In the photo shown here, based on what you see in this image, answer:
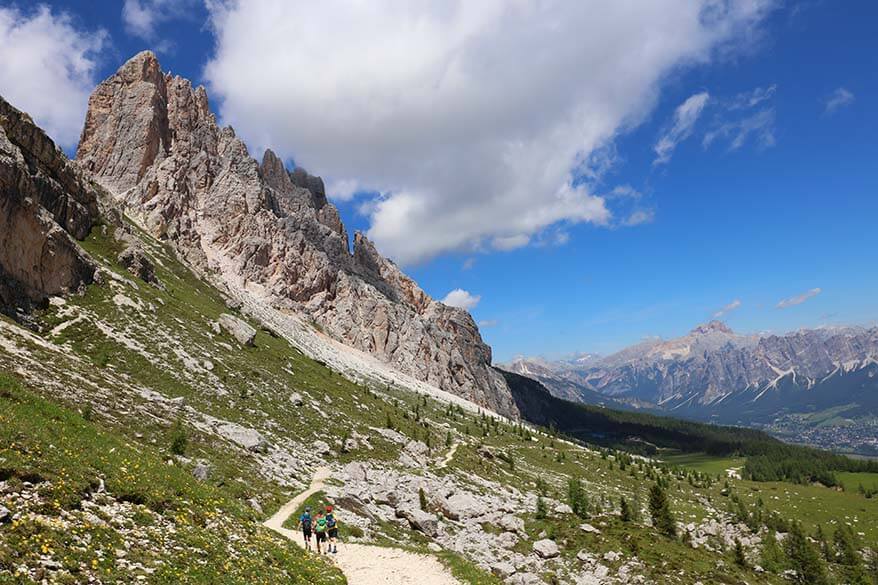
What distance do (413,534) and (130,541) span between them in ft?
88.2

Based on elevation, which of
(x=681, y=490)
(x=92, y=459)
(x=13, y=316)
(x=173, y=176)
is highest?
(x=173, y=176)

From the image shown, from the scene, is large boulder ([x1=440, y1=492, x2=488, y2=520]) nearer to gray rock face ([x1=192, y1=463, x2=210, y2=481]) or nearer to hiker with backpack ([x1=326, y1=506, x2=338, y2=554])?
hiker with backpack ([x1=326, y1=506, x2=338, y2=554])

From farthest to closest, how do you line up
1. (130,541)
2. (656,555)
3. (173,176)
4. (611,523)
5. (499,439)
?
(173,176) < (499,439) < (611,523) < (656,555) < (130,541)

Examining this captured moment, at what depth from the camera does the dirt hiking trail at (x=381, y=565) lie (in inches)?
994

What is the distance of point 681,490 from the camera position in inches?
5118

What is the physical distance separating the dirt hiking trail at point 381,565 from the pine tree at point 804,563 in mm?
64783

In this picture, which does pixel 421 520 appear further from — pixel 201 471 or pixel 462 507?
pixel 201 471

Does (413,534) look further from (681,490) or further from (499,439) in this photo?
(681,490)

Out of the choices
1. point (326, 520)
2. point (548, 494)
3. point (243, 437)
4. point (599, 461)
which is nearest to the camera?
point (326, 520)

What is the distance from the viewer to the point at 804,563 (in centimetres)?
6888

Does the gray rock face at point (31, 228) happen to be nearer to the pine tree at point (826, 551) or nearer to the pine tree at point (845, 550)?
the pine tree at point (826, 551)

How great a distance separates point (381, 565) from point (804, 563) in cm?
7388

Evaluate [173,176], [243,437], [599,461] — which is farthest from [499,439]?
[173,176]

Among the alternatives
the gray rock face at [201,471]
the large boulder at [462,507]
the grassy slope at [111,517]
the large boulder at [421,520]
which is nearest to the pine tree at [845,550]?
the large boulder at [462,507]
